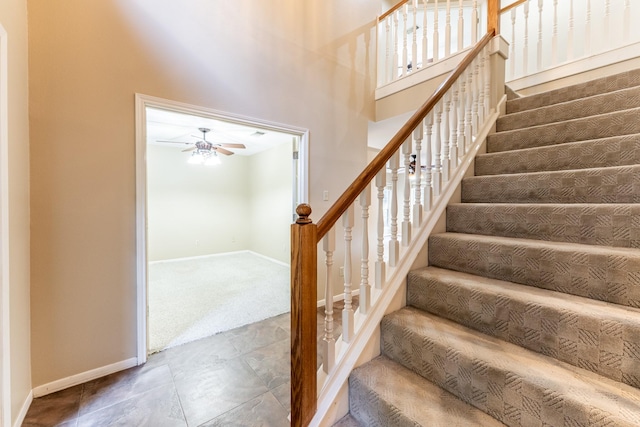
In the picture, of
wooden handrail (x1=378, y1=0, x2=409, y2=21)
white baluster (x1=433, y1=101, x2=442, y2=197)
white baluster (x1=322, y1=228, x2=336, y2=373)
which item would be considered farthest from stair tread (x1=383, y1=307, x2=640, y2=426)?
wooden handrail (x1=378, y1=0, x2=409, y2=21)

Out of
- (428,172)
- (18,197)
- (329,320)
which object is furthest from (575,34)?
(18,197)

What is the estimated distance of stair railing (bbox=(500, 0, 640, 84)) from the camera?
7.34ft

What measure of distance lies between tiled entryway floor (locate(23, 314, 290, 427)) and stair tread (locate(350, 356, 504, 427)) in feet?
2.08

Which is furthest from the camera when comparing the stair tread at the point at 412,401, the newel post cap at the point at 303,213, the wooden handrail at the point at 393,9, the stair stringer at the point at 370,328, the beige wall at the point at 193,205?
the beige wall at the point at 193,205

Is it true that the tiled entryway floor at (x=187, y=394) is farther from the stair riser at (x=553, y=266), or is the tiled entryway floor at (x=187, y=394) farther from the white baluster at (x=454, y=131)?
the white baluster at (x=454, y=131)

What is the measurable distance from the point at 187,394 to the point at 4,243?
1.23m

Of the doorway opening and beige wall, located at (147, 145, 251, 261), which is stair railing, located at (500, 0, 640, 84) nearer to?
the doorway opening

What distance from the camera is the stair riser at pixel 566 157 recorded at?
137 cm

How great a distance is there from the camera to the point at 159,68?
190 centimetres

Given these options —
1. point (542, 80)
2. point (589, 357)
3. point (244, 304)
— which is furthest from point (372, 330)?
point (542, 80)

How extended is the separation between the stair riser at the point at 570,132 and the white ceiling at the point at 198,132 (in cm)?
211

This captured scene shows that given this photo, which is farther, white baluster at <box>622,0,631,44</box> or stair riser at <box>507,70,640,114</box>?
white baluster at <box>622,0,631,44</box>

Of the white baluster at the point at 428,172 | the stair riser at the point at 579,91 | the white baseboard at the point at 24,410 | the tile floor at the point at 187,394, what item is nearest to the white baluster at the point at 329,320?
the tile floor at the point at 187,394

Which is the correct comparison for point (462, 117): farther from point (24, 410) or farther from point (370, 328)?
point (24, 410)
